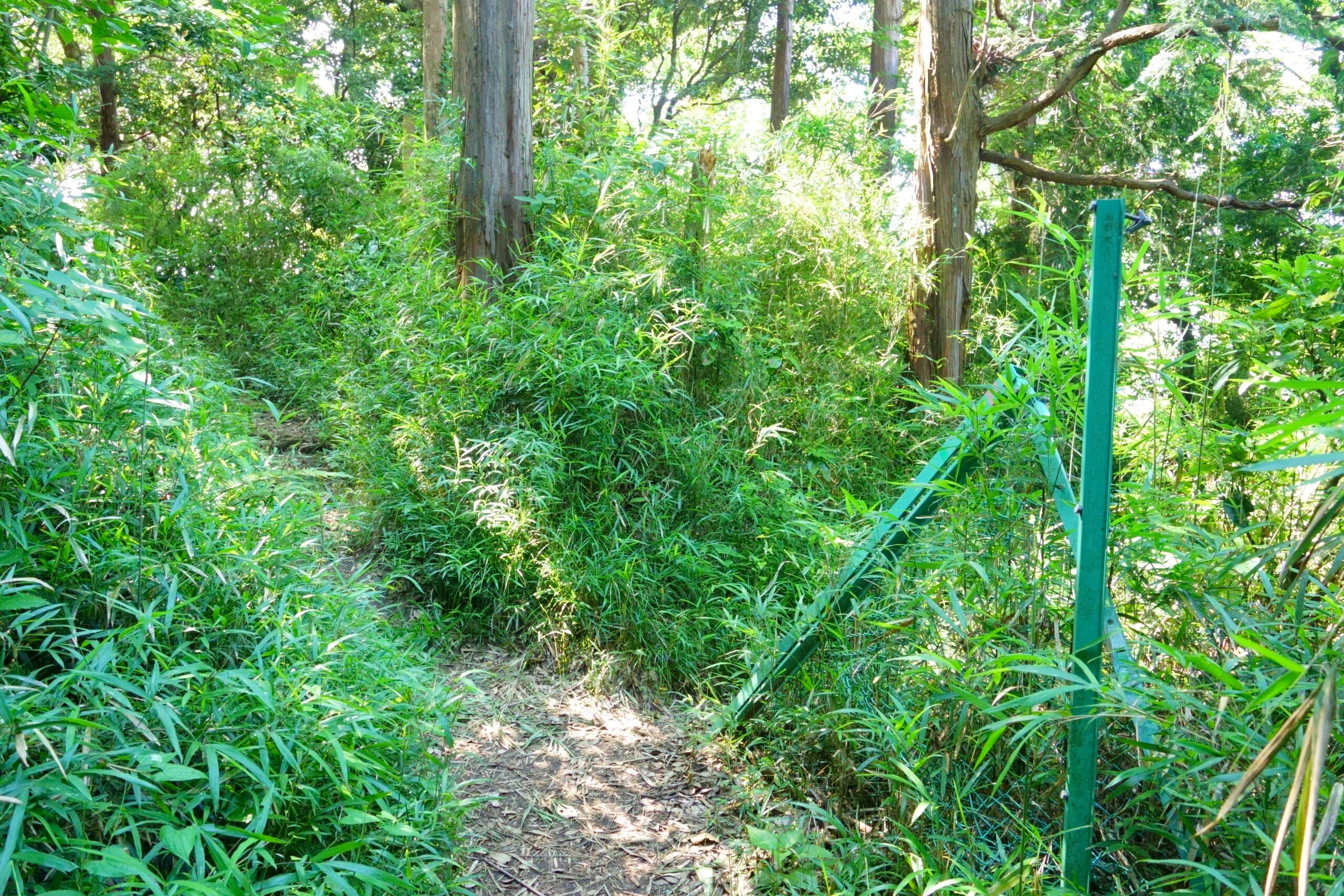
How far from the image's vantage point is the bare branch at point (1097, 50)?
514 centimetres

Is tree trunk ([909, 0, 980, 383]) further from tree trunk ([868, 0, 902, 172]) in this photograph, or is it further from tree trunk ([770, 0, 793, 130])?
tree trunk ([770, 0, 793, 130])

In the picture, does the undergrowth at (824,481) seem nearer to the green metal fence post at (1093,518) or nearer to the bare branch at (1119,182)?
the green metal fence post at (1093,518)

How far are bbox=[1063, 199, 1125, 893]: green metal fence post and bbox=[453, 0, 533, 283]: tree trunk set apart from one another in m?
3.76

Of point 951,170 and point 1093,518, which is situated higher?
point 951,170

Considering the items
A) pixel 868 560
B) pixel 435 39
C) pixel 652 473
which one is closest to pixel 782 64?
pixel 435 39

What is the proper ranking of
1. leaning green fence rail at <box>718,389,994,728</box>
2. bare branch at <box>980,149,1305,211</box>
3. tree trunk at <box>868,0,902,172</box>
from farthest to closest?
tree trunk at <box>868,0,902,172</box> → bare branch at <box>980,149,1305,211</box> → leaning green fence rail at <box>718,389,994,728</box>

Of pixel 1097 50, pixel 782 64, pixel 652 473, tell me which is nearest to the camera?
pixel 652 473

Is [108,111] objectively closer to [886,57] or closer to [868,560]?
[886,57]

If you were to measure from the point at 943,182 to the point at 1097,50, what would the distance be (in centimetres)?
113

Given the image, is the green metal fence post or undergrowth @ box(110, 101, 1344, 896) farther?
undergrowth @ box(110, 101, 1344, 896)

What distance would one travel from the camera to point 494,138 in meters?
5.13

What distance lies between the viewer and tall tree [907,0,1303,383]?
5.59 meters

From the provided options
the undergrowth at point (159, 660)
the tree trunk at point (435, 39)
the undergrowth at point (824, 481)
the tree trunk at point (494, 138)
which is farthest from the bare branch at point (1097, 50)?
the tree trunk at point (435, 39)

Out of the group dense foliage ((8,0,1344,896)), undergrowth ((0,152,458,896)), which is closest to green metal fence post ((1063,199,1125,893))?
dense foliage ((8,0,1344,896))
